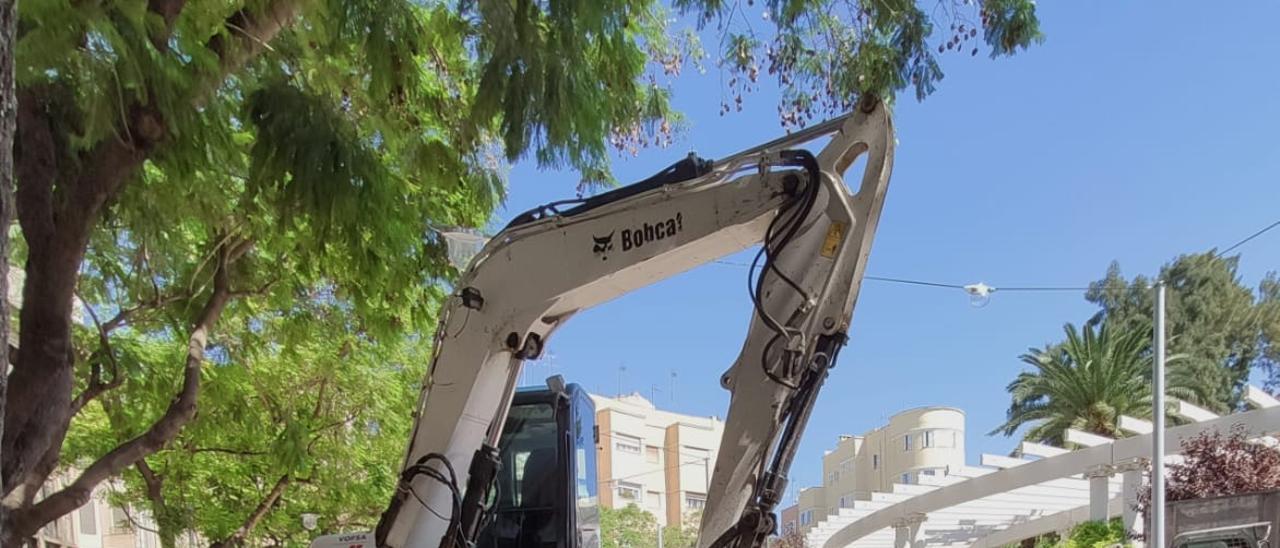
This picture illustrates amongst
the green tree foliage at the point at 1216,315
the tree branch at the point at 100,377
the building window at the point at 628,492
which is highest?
the green tree foliage at the point at 1216,315

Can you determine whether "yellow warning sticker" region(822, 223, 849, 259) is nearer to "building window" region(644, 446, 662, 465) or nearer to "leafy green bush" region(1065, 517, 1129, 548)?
"leafy green bush" region(1065, 517, 1129, 548)

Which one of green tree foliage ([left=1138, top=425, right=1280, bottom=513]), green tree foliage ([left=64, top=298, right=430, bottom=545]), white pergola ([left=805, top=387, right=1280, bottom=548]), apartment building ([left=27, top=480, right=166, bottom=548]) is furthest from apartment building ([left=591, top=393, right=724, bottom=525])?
green tree foliage ([left=1138, top=425, right=1280, bottom=513])

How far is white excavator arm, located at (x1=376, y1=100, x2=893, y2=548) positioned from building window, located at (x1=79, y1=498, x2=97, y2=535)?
2962 centimetres

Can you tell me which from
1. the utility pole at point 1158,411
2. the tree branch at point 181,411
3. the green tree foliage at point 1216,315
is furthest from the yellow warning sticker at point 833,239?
the green tree foliage at point 1216,315

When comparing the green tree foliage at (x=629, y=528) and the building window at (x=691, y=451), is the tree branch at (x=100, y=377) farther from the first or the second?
the building window at (x=691, y=451)

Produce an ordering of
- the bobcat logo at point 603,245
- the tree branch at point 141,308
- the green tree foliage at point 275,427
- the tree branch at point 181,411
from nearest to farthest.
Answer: the bobcat logo at point 603,245 → the tree branch at point 181,411 → the tree branch at point 141,308 → the green tree foliage at point 275,427

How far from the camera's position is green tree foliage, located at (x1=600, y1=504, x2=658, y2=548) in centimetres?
3902

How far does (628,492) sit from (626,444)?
3403mm

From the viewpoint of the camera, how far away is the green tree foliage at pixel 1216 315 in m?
39.7

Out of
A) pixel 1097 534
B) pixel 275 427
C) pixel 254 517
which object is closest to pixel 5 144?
pixel 275 427

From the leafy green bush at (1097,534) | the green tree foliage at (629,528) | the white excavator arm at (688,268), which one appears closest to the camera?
the white excavator arm at (688,268)

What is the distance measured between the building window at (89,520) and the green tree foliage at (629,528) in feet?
52.0

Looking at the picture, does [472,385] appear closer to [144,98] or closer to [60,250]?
[144,98]

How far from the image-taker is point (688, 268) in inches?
179
